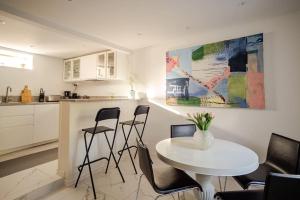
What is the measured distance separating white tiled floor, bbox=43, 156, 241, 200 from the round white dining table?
0.75 metres

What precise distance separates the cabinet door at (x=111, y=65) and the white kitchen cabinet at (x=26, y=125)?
1.57 metres

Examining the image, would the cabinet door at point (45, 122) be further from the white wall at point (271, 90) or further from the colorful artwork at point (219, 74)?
the white wall at point (271, 90)

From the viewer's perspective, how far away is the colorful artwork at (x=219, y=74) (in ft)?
7.86

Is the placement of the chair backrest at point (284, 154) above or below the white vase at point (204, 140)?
below

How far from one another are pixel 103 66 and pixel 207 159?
10.2 ft

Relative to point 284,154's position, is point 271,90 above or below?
above

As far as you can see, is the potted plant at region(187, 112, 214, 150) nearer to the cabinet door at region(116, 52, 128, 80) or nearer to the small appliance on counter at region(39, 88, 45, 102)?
the cabinet door at region(116, 52, 128, 80)

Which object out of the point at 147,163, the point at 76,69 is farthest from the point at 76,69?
the point at 147,163

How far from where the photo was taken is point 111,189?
217 cm

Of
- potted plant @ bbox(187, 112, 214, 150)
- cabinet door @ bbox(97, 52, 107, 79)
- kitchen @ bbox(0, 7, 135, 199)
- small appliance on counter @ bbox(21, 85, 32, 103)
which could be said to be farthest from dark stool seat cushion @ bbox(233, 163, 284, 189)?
small appliance on counter @ bbox(21, 85, 32, 103)

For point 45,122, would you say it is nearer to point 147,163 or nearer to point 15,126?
point 15,126

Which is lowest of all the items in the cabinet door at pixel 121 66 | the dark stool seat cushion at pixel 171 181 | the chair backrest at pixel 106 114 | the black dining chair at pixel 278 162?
the dark stool seat cushion at pixel 171 181

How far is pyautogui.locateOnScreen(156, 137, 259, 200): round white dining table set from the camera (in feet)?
3.95

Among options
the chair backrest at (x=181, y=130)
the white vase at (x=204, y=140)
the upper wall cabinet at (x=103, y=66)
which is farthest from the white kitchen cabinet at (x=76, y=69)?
the white vase at (x=204, y=140)
